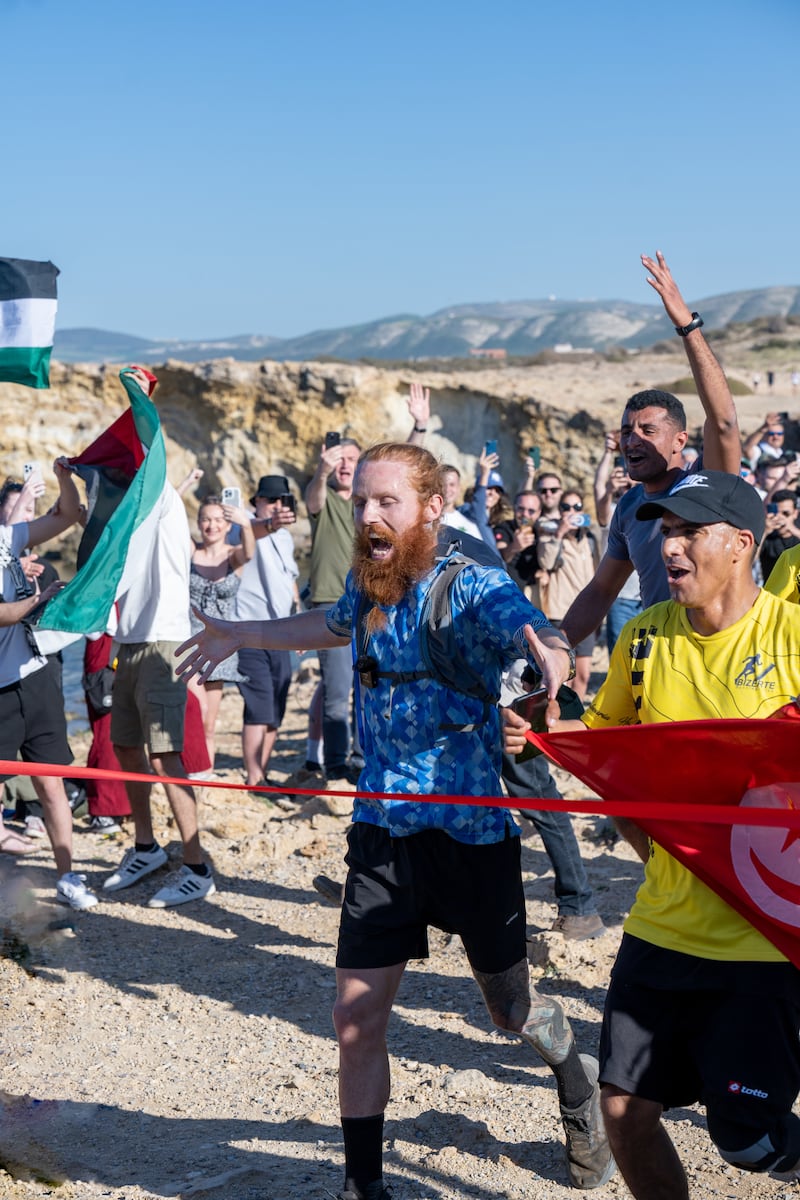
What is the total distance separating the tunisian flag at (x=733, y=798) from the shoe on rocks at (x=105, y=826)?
554 cm

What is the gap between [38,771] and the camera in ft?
14.1

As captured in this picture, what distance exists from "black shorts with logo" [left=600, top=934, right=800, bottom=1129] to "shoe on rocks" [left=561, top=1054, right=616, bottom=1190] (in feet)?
3.03

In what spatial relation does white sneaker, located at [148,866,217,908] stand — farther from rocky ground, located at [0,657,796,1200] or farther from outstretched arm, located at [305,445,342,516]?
outstretched arm, located at [305,445,342,516]

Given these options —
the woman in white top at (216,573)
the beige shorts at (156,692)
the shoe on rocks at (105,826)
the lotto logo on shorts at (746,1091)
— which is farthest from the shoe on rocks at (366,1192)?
the shoe on rocks at (105,826)

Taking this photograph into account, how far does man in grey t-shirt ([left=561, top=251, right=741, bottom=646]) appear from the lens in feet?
14.9

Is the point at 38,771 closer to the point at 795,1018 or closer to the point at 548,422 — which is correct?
the point at 795,1018

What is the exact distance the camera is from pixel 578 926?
577 centimetres

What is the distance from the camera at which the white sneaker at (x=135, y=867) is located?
22.9 feet

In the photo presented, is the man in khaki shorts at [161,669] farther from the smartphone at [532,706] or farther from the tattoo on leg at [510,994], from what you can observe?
the smartphone at [532,706]

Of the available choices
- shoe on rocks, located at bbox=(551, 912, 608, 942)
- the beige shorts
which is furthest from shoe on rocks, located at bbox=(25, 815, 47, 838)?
shoe on rocks, located at bbox=(551, 912, 608, 942)

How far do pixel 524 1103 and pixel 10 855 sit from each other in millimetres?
4255

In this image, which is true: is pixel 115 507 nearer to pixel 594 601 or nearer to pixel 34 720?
pixel 34 720

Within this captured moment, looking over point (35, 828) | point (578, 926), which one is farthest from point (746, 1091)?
point (35, 828)

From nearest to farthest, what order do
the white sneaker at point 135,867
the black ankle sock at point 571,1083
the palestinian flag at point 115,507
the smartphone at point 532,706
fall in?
the smartphone at point 532,706 → the black ankle sock at point 571,1083 → the palestinian flag at point 115,507 → the white sneaker at point 135,867
